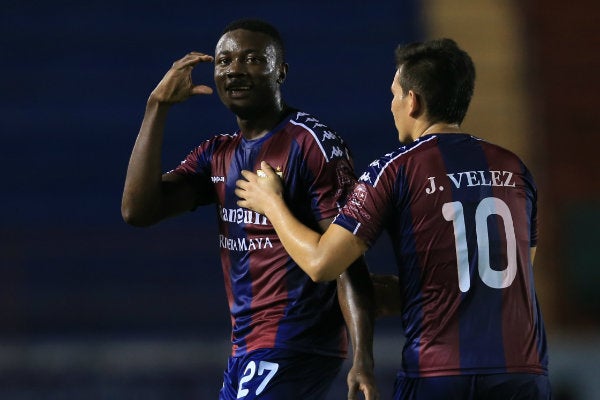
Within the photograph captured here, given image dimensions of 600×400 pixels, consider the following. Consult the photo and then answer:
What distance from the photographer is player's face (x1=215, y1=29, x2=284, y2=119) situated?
3.41m

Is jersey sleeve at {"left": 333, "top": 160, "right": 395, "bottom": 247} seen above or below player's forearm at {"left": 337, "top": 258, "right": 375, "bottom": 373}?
above

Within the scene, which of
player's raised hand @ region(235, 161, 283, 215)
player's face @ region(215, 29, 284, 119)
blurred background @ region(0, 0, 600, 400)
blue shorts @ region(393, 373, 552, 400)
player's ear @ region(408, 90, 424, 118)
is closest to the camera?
blue shorts @ region(393, 373, 552, 400)

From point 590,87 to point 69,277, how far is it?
4.56 meters

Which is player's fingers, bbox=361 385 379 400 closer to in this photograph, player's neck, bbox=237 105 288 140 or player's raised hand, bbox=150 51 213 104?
player's neck, bbox=237 105 288 140

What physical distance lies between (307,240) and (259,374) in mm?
608

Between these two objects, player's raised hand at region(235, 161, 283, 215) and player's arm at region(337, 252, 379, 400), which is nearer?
player's arm at region(337, 252, 379, 400)

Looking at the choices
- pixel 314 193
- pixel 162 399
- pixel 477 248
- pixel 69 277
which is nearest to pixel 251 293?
pixel 314 193

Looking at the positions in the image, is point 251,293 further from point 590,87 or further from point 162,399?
point 590,87

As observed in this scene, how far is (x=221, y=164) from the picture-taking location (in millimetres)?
3602

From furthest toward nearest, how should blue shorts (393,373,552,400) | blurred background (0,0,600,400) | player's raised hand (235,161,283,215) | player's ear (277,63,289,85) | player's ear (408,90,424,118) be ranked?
Answer: blurred background (0,0,600,400) < player's ear (277,63,289,85) < player's raised hand (235,161,283,215) < player's ear (408,90,424,118) < blue shorts (393,373,552,400)

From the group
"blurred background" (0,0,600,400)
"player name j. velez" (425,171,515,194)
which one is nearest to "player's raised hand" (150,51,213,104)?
"player name j. velez" (425,171,515,194)

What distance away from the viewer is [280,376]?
328 centimetres

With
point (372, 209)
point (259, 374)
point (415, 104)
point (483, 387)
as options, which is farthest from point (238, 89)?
point (483, 387)

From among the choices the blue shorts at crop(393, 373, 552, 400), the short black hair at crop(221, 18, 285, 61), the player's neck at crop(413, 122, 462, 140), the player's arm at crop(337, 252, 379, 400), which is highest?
the short black hair at crop(221, 18, 285, 61)
